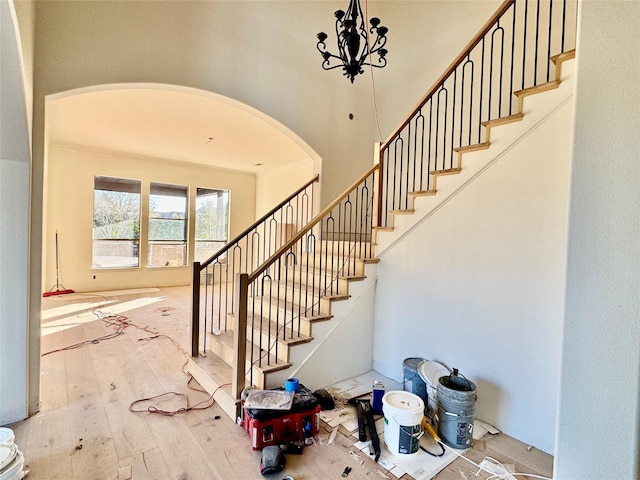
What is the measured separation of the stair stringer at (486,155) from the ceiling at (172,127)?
2039 mm

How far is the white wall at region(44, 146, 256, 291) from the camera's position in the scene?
6320mm

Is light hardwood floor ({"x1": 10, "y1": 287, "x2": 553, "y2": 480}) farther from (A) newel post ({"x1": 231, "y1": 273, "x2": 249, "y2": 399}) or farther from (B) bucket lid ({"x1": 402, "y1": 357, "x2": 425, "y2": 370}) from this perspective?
(B) bucket lid ({"x1": 402, "y1": 357, "x2": 425, "y2": 370})

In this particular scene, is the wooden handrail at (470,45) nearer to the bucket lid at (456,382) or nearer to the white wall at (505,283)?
the white wall at (505,283)

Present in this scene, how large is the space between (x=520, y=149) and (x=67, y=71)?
364 centimetres

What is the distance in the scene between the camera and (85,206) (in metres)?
6.61

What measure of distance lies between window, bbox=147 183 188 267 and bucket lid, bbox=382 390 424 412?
692 centimetres

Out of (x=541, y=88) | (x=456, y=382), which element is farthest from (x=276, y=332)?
(x=541, y=88)

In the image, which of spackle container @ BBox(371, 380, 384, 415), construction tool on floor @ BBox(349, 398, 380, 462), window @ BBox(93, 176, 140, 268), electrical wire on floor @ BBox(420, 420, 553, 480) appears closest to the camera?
electrical wire on floor @ BBox(420, 420, 553, 480)

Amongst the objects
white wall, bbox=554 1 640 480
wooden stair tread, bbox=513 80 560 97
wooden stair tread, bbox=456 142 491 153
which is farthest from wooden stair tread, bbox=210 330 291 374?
wooden stair tread, bbox=513 80 560 97

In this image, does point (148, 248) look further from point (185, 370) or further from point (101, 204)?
point (185, 370)

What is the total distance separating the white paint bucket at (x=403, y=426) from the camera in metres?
2.04

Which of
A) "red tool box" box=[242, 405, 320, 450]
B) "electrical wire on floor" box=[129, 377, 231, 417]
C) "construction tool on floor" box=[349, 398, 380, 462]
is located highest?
"red tool box" box=[242, 405, 320, 450]

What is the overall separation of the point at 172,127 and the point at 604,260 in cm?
565

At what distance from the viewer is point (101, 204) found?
6.87 m
